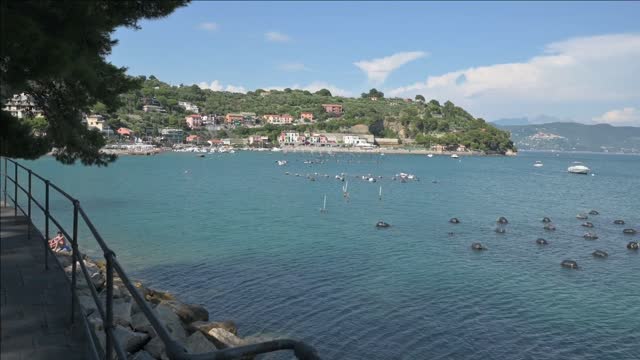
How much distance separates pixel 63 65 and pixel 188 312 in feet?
36.8

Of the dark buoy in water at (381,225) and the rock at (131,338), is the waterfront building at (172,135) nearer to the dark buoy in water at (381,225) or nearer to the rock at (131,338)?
the dark buoy in water at (381,225)

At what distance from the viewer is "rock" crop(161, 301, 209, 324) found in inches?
568

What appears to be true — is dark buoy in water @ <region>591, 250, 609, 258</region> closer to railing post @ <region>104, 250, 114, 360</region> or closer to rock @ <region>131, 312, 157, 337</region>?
rock @ <region>131, 312, 157, 337</region>

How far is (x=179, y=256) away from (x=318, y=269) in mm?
7185

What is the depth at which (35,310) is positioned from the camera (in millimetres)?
5730

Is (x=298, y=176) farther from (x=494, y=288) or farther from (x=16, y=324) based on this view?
(x=16, y=324)

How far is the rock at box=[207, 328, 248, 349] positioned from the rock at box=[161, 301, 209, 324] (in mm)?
1690

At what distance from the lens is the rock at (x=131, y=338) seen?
920 centimetres

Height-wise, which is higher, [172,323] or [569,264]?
[172,323]

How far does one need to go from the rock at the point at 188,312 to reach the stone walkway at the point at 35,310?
21.4 ft

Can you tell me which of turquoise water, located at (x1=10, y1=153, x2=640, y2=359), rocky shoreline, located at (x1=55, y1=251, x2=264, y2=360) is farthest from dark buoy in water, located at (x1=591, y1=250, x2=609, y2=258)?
rocky shoreline, located at (x1=55, y1=251, x2=264, y2=360)

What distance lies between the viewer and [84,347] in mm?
4871

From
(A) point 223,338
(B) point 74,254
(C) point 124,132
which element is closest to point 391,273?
(A) point 223,338

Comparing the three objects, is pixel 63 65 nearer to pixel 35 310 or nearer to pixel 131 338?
pixel 35 310
